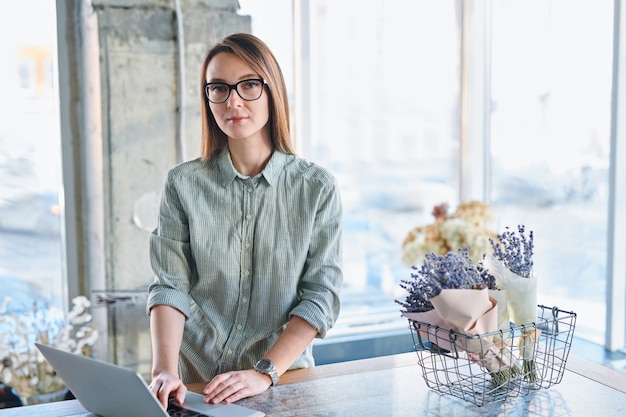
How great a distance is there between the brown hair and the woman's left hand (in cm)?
62

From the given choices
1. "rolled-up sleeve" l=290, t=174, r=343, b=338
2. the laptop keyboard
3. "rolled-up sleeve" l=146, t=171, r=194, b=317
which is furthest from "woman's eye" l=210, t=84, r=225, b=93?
the laptop keyboard

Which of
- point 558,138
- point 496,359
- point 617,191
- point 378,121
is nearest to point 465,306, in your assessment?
point 496,359

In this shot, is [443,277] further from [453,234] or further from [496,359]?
[453,234]

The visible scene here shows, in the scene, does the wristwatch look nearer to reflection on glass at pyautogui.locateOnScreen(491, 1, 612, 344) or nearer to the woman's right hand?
the woman's right hand

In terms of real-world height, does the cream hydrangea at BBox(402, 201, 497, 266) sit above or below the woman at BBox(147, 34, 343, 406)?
below

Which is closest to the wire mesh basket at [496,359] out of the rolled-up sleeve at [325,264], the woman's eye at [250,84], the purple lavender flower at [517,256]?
the purple lavender flower at [517,256]

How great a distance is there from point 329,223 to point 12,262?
194 cm

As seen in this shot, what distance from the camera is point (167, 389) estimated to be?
4.89 ft

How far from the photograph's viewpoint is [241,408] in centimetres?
145

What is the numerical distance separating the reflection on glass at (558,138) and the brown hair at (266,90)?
1.84 metres

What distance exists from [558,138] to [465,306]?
2.26 m

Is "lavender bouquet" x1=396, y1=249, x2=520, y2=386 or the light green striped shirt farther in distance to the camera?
the light green striped shirt

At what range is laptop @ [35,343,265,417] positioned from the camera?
128 cm

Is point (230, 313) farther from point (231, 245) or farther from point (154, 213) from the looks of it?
point (154, 213)
